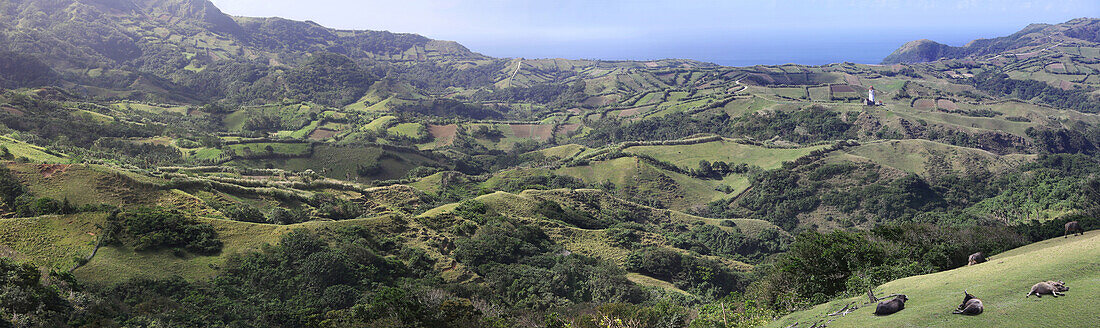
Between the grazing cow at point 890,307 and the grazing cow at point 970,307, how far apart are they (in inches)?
72.0

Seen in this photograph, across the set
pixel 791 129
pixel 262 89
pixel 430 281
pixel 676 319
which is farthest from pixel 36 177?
pixel 262 89

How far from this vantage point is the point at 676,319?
22.8m

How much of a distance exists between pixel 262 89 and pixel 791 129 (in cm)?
17079

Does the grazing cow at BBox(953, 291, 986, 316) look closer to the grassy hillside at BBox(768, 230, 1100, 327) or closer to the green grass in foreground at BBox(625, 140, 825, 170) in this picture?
the grassy hillside at BBox(768, 230, 1100, 327)

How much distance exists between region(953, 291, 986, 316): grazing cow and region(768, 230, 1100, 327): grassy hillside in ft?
0.52

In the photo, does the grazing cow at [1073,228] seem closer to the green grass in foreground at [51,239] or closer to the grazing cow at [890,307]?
the grazing cow at [890,307]

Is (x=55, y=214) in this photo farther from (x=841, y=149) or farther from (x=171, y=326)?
(x=841, y=149)

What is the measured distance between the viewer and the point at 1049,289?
43.6 feet

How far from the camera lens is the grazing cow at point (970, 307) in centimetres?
1333

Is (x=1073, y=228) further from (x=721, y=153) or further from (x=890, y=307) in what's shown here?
(x=721, y=153)

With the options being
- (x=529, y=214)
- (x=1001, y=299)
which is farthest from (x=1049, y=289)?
(x=529, y=214)

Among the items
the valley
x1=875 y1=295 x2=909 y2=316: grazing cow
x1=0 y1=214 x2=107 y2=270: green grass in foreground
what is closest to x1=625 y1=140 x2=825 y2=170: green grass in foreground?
the valley

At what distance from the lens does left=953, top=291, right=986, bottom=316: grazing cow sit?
13.3 metres

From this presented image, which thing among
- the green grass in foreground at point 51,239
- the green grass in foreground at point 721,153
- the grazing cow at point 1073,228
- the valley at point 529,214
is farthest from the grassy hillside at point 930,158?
the green grass in foreground at point 51,239
